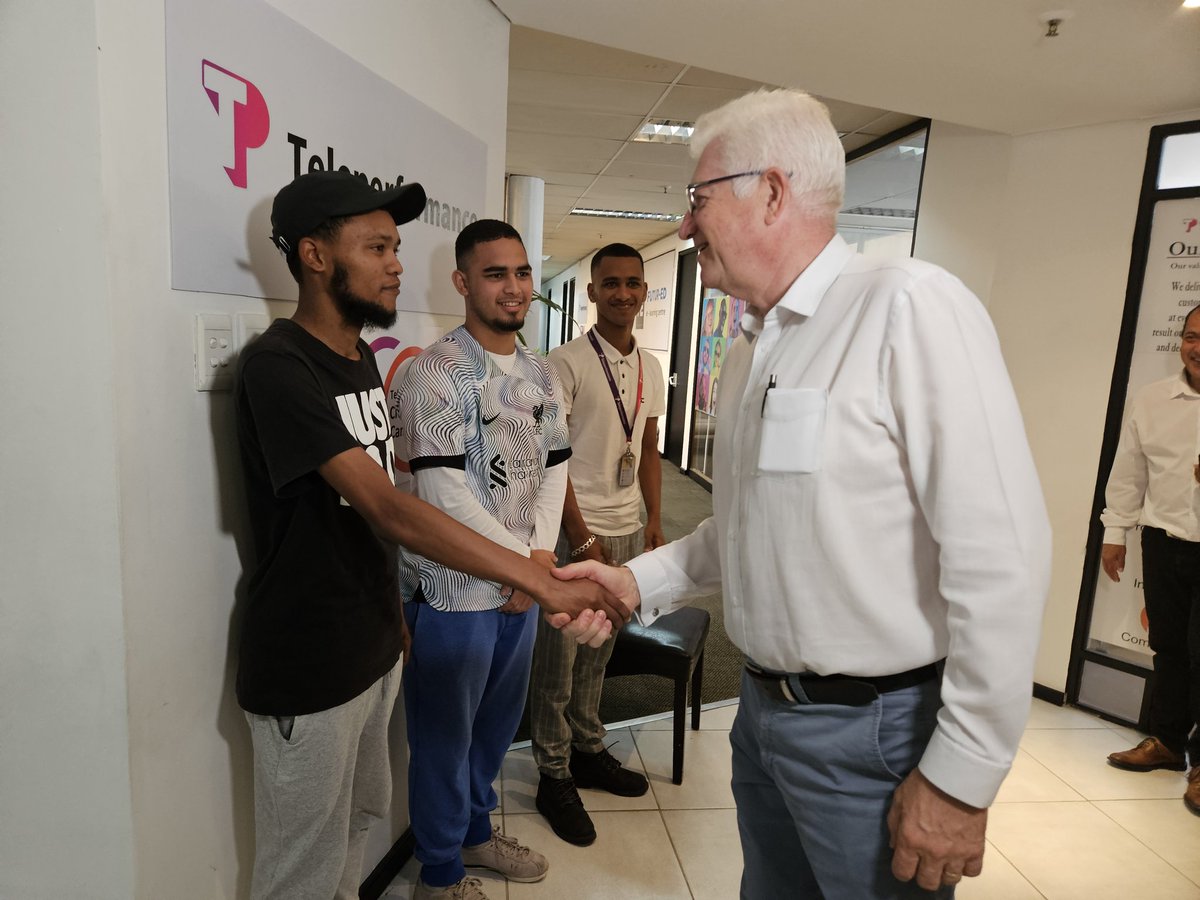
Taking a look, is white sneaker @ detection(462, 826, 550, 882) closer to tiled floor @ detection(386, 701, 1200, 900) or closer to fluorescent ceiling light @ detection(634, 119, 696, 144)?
tiled floor @ detection(386, 701, 1200, 900)

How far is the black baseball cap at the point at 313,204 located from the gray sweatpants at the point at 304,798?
3.03 feet

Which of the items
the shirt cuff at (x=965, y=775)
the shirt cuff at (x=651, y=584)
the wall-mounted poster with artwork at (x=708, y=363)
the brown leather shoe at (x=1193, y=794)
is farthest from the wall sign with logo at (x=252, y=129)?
the wall-mounted poster with artwork at (x=708, y=363)

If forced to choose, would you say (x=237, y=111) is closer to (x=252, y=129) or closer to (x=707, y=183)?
(x=252, y=129)

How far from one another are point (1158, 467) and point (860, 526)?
2888 millimetres

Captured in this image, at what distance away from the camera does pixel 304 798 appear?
144 cm

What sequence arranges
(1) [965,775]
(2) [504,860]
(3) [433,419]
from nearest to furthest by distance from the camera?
(1) [965,775] → (3) [433,419] → (2) [504,860]

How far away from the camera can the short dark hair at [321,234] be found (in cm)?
146

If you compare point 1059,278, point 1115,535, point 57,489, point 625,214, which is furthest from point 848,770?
point 625,214

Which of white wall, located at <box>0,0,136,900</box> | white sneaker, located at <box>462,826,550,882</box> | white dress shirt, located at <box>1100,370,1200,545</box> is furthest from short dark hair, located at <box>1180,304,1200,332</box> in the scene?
white wall, located at <box>0,0,136,900</box>

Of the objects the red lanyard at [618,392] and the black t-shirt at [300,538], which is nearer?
the black t-shirt at [300,538]

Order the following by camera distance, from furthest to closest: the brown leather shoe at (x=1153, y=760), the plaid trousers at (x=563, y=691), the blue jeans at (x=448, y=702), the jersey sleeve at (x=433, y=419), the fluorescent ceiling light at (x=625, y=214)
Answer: the fluorescent ceiling light at (x=625, y=214) < the brown leather shoe at (x=1153, y=760) < the plaid trousers at (x=563, y=691) < the blue jeans at (x=448, y=702) < the jersey sleeve at (x=433, y=419)

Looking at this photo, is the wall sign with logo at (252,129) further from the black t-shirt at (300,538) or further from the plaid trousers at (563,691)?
the plaid trousers at (563,691)

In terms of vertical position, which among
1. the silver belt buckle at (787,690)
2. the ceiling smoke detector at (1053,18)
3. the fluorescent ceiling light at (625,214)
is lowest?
the silver belt buckle at (787,690)

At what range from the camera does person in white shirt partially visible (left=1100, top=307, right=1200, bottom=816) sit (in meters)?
3.02
